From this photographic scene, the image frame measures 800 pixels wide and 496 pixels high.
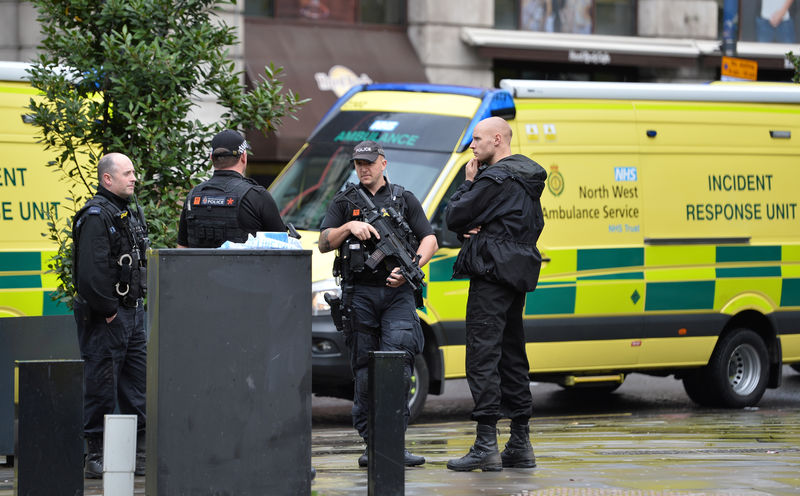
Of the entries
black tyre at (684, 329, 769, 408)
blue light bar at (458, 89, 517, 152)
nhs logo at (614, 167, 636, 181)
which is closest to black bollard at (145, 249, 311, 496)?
blue light bar at (458, 89, 517, 152)

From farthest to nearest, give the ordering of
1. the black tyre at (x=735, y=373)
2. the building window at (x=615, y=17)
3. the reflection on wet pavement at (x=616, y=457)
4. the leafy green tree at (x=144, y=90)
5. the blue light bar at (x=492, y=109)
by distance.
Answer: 1. the building window at (x=615, y=17)
2. the black tyre at (x=735, y=373)
3. the blue light bar at (x=492, y=109)
4. the leafy green tree at (x=144, y=90)
5. the reflection on wet pavement at (x=616, y=457)

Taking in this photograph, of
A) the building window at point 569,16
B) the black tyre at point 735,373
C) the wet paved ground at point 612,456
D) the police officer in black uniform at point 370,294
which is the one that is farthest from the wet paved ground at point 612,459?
the building window at point 569,16

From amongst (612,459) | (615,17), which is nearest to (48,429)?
(612,459)

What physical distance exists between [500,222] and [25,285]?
416cm

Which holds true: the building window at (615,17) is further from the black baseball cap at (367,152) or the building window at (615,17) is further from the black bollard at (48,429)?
the black bollard at (48,429)

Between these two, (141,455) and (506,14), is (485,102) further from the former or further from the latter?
(506,14)

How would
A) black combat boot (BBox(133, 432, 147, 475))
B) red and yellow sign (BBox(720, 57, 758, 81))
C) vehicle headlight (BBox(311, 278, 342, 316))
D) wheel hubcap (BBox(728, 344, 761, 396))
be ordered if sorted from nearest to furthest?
black combat boot (BBox(133, 432, 147, 475)) < vehicle headlight (BBox(311, 278, 342, 316)) < wheel hubcap (BBox(728, 344, 761, 396)) < red and yellow sign (BBox(720, 57, 758, 81))

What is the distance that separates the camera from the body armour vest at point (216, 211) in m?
6.79

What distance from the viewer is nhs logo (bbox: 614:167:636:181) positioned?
10.8 metres

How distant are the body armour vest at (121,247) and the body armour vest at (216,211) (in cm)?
54

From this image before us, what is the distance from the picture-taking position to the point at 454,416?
11.1 meters

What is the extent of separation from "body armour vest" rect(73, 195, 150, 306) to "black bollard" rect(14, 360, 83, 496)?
1557 mm

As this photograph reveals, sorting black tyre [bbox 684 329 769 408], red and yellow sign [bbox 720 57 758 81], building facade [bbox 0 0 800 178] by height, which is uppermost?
building facade [bbox 0 0 800 178]

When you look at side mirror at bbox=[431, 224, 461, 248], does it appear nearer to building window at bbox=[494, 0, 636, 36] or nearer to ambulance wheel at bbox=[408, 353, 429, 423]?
ambulance wheel at bbox=[408, 353, 429, 423]
